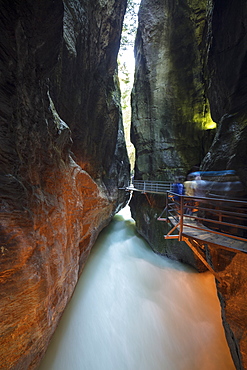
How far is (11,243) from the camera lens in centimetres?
186

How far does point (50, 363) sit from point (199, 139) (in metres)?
11.2

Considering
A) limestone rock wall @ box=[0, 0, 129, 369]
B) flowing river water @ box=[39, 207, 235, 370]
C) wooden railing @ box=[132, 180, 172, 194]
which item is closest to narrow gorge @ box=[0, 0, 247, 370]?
limestone rock wall @ box=[0, 0, 129, 369]

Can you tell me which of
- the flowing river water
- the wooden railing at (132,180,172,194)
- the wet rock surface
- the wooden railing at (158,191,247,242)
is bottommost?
the flowing river water

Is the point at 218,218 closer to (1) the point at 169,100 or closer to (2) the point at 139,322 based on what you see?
(2) the point at 139,322

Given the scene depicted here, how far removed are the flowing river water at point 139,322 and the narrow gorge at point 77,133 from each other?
2.57ft

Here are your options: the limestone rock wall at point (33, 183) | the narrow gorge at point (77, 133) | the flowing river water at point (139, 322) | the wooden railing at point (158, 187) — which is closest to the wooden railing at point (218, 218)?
the narrow gorge at point (77, 133)

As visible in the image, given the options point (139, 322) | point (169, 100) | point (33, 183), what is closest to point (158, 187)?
point (169, 100)

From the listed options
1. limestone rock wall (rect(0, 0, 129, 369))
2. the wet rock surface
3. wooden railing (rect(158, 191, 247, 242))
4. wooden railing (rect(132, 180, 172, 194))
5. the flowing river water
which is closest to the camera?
limestone rock wall (rect(0, 0, 129, 369))

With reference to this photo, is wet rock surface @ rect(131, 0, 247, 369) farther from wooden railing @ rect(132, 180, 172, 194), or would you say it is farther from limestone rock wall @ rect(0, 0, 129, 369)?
limestone rock wall @ rect(0, 0, 129, 369)

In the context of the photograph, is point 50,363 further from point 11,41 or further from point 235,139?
point 235,139

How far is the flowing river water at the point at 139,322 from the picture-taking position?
3.51 m

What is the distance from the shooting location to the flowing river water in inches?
138

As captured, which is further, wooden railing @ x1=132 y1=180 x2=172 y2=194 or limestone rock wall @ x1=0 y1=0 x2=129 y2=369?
wooden railing @ x1=132 y1=180 x2=172 y2=194

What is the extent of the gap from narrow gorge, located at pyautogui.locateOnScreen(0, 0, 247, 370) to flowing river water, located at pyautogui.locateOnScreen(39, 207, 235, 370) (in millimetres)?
785
